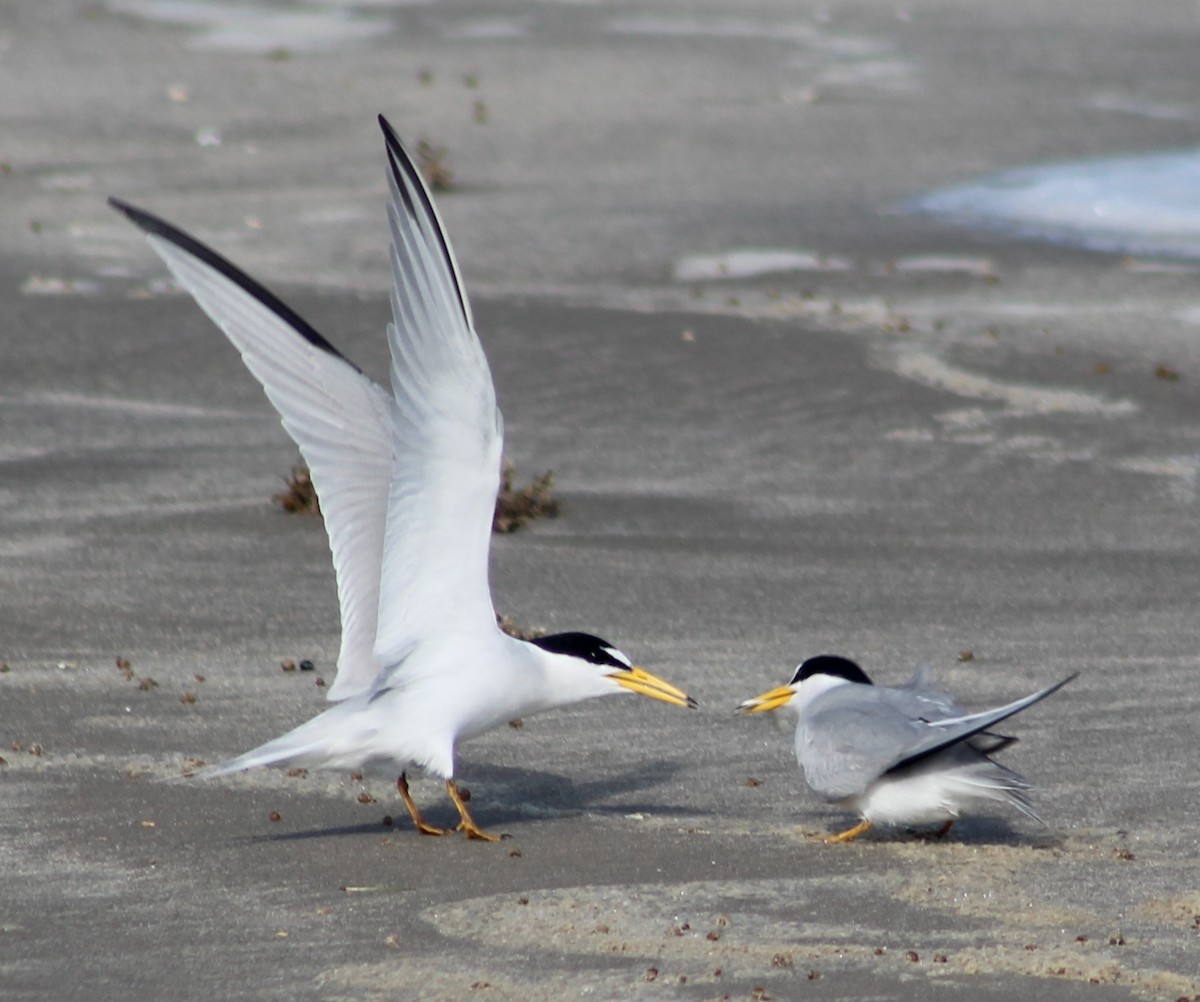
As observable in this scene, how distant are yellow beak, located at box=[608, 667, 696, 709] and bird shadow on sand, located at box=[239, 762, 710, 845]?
30 cm

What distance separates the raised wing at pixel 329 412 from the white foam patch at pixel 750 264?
631 cm

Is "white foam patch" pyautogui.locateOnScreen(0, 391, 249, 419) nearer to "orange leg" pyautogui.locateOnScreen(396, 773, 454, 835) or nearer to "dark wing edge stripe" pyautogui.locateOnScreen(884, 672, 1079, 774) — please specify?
"orange leg" pyautogui.locateOnScreen(396, 773, 454, 835)

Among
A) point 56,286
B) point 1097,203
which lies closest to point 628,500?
point 56,286

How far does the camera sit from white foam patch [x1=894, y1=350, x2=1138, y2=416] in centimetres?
968

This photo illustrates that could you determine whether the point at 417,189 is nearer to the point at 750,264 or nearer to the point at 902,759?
the point at 902,759

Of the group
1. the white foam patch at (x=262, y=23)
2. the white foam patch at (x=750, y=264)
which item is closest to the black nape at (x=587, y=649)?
the white foam patch at (x=750, y=264)

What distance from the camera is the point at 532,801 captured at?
5652 mm

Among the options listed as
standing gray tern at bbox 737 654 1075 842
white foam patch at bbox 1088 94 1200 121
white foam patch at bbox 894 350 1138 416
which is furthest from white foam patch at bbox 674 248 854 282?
standing gray tern at bbox 737 654 1075 842

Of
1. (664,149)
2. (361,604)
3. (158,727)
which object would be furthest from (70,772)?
(664,149)

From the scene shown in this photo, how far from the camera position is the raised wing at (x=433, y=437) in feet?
16.8

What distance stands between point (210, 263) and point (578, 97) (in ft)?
35.1

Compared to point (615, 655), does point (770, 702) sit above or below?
below

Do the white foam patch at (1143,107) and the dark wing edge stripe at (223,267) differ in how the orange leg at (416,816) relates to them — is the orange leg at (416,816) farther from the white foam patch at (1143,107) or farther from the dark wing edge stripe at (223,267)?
the white foam patch at (1143,107)

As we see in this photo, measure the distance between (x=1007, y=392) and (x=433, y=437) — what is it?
5.36m
